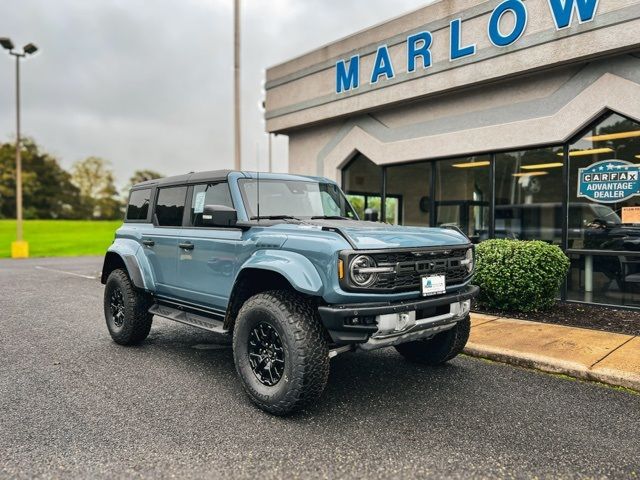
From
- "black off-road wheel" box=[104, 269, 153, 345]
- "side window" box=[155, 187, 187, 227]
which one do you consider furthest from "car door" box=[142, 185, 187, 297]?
"black off-road wheel" box=[104, 269, 153, 345]

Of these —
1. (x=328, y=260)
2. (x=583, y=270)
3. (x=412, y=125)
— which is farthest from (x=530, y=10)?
(x=328, y=260)

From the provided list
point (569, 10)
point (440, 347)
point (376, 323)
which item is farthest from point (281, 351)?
point (569, 10)

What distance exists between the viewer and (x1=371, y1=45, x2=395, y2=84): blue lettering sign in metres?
10.2

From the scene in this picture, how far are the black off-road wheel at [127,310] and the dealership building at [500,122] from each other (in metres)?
3.27

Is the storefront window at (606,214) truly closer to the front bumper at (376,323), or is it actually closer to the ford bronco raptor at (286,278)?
the ford bronco raptor at (286,278)

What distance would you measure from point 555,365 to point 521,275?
2377mm

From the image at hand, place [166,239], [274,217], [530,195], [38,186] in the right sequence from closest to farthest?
[274,217], [166,239], [530,195], [38,186]

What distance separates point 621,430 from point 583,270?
206 inches

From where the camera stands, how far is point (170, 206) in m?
5.33

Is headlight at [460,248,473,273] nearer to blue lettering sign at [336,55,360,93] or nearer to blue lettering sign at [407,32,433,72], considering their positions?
blue lettering sign at [407,32,433,72]

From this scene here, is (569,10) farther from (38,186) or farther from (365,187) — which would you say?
(38,186)

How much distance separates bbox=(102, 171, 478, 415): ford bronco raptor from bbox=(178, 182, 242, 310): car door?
13 millimetres

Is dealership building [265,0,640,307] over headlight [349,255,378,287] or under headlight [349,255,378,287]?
over

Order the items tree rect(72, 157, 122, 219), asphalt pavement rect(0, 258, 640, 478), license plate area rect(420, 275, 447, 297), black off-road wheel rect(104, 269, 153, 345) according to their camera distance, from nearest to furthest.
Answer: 1. asphalt pavement rect(0, 258, 640, 478)
2. license plate area rect(420, 275, 447, 297)
3. black off-road wheel rect(104, 269, 153, 345)
4. tree rect(72, 157, 122, 219)
